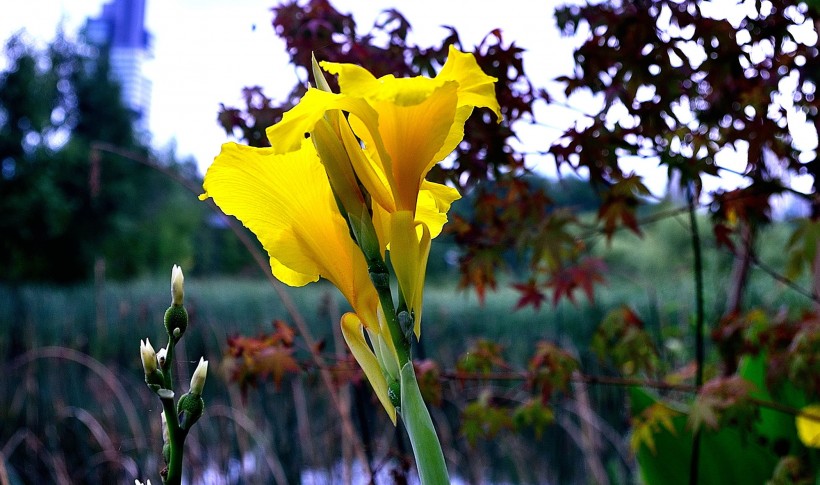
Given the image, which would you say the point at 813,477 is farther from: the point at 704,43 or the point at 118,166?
the point at 118,166

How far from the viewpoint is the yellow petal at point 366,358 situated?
1.32 feet

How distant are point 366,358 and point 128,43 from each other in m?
20.1

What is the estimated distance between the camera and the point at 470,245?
1355mm

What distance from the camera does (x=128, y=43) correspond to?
1848 centimetres

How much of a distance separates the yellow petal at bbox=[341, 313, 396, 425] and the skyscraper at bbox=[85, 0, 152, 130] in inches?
566

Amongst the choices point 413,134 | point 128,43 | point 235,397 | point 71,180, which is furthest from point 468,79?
point 128,43

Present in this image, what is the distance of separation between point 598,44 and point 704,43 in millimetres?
155

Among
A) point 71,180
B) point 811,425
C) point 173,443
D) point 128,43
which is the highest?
point 128,43

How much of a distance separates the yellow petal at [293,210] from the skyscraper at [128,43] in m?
14.3

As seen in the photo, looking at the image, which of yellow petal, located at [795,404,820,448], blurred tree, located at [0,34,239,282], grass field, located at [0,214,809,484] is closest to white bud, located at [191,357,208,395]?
grass field, located at [0,214,809,484]

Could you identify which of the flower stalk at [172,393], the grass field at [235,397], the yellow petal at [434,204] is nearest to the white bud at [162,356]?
the flower stalk at [172,393]

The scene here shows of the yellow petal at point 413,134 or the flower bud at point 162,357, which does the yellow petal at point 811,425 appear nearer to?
the yellow petal at point 413,134

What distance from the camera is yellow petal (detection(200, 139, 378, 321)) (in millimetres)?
418

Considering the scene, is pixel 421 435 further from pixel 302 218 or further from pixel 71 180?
pixel 71 180
